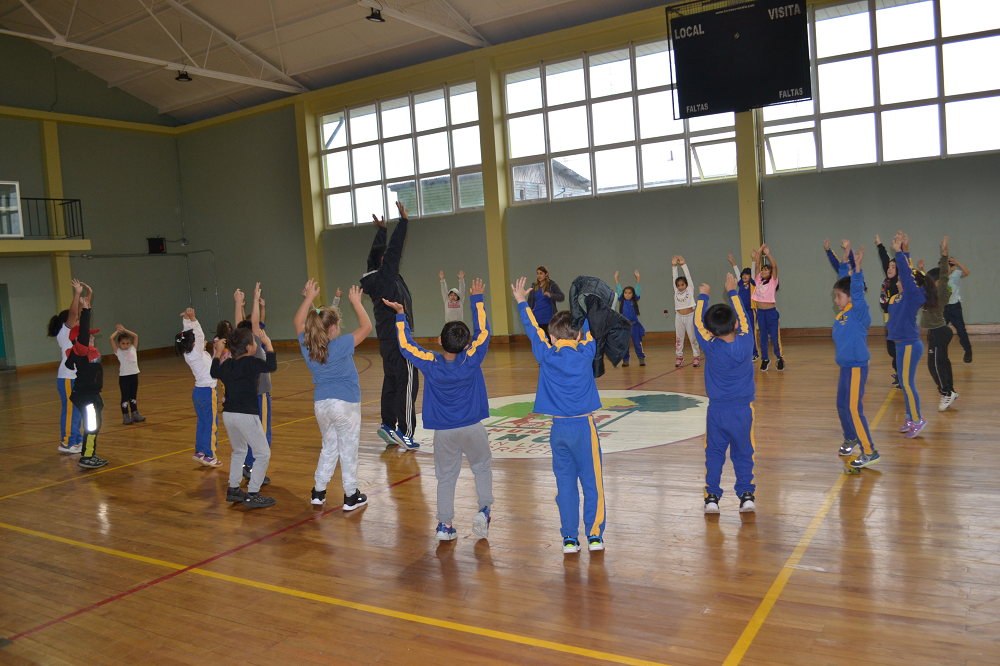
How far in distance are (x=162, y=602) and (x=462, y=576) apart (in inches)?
64.3

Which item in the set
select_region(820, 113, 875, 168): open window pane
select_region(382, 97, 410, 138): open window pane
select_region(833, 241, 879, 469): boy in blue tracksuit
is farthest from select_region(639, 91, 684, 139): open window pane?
select_region(833, 241, 879, 469): boy in blue tracksuit

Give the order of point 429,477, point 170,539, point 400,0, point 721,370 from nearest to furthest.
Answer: point 721,370, point 170,539, point 429,477, point 400,0

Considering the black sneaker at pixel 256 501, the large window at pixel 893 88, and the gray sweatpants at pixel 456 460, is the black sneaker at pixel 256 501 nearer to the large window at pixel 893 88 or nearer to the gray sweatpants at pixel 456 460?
the gray sweatpants at pixel 456 460

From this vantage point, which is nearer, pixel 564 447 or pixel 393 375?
pixel 564 447

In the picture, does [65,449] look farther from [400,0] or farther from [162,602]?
[400,0]

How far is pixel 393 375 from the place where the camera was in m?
7.04

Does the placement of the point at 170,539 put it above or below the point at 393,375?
below

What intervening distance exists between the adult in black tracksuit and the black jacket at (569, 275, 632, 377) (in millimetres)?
2132

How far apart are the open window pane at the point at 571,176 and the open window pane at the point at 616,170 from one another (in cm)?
28

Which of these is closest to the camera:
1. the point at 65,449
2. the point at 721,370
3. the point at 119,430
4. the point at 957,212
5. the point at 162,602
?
the point at 162,602

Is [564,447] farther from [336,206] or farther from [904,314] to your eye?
[336,206]

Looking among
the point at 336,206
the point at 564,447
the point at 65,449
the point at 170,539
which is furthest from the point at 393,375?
the point at 336,206

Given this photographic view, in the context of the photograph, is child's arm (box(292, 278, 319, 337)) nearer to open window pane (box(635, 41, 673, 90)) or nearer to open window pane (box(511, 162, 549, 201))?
open window pane (box(635, 41, 673, 90))

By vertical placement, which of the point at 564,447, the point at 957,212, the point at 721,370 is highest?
the point at 957,212
